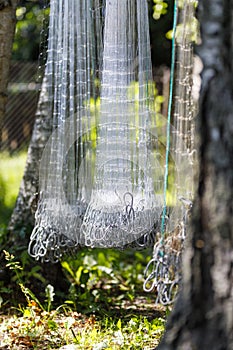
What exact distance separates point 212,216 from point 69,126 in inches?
64.7

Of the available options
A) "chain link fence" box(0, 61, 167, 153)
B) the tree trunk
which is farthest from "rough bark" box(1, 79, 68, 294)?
"chain link fence" box(0, 61, 167, 153)

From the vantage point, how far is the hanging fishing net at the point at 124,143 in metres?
3.44

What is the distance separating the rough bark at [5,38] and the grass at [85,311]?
85cm

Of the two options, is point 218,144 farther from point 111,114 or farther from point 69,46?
point 69,46

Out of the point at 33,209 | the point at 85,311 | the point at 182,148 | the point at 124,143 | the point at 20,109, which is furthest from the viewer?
the point at 20,109

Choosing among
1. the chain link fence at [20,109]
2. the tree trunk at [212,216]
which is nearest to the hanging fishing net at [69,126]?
the tree trunk at [212,216]

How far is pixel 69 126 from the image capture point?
12.1 ft

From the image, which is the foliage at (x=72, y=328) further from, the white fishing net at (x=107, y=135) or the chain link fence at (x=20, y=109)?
the chain link fence at (x=20, y=109)

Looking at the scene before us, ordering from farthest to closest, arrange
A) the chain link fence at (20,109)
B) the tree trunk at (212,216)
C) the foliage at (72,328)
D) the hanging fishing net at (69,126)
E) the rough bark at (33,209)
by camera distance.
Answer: the chain link fence at (20,109)
the rough bark at (33,209)
the hanging fishing net at (69,126)
the foliage at (72,328)
the tree trunk at (212,216)

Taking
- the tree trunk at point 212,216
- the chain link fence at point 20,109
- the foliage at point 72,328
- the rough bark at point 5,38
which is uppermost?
the chain link fence at point 20,109

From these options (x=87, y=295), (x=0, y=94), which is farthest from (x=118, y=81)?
(x=87, y=295)

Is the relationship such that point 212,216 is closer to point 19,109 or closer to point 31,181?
point 31,181

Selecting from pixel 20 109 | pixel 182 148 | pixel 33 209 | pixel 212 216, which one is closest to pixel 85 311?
pixel 33 209

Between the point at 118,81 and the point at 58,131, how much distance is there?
1.31 ft
